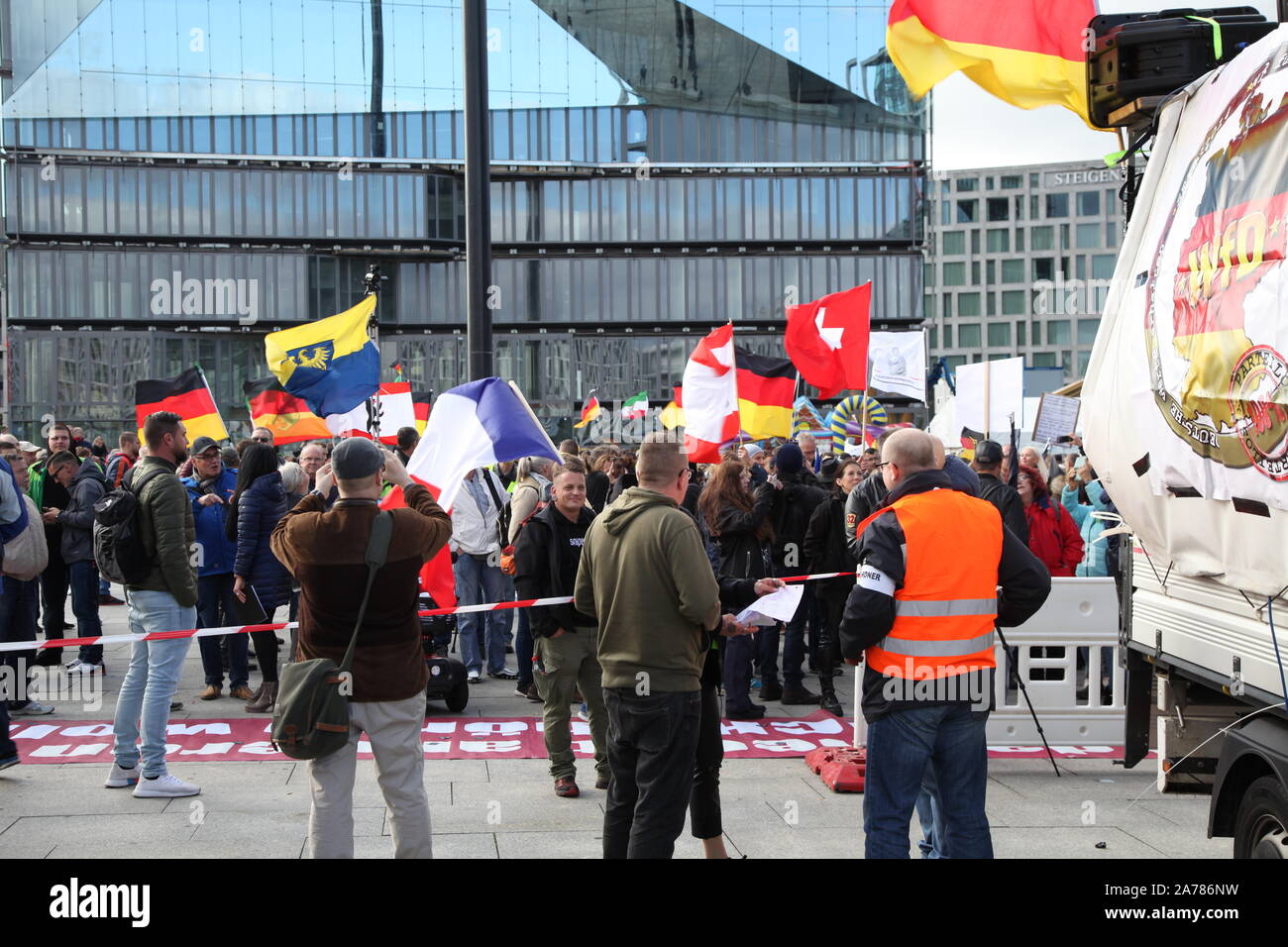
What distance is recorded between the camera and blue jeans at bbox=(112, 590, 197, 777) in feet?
24.7

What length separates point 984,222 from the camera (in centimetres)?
12019

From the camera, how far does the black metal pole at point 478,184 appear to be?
1035 cm

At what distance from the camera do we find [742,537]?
10195 mm

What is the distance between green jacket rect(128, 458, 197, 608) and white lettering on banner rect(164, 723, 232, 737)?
2.08 metres

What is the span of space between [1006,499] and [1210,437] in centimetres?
542

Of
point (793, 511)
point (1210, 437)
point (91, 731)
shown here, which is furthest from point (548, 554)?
point (1210, 437)

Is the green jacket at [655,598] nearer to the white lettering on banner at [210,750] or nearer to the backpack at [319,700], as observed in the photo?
the backpack at [319,700]

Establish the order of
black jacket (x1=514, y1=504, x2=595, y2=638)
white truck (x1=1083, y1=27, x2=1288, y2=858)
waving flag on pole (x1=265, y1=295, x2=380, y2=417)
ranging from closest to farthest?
1. white truck (x1=1083, y1=27, x2=1288, y2=858)
2. black jacket (x1=514, y1=504, x2=595, y2=638)
3. waving flag on pole (x1=265, y1=295, x2=380, y2=417)

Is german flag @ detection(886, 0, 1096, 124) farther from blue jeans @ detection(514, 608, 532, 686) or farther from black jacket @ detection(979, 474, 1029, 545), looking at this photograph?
blue jeans @ detection(514, 608, 532, 686)

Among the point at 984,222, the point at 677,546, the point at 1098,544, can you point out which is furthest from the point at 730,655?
the point at 984,222

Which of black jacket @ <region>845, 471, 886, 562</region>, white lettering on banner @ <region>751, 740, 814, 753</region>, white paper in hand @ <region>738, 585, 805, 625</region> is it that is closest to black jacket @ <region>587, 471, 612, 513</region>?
black jacket @ <region>845, 471, 886, 562</region>

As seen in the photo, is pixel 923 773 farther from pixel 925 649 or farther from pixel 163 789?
pixel 163 789
